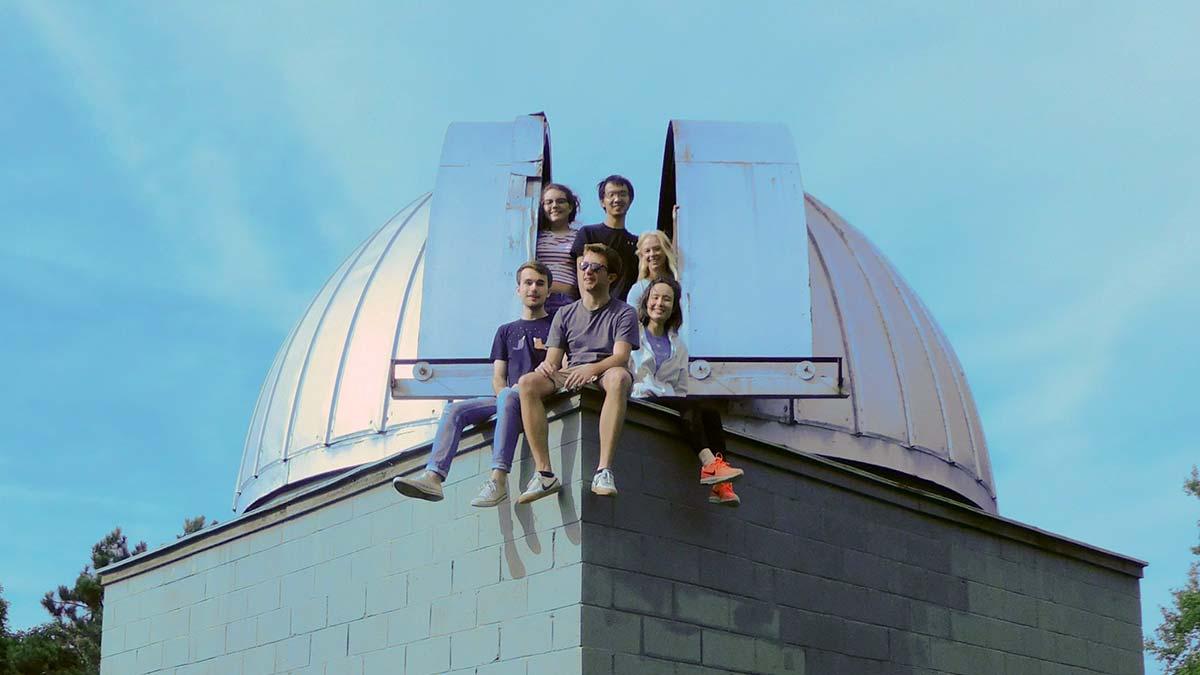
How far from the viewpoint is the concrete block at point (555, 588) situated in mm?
9781

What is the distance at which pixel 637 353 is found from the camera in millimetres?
10867

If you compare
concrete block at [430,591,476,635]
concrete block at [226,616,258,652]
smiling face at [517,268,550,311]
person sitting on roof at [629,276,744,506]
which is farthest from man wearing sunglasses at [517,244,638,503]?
concrete block at [226,616,258,652]

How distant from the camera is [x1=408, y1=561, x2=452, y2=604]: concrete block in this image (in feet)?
35.6

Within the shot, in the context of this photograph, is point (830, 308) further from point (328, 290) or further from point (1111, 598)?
point (328, 290)

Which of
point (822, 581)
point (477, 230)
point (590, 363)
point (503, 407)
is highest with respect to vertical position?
point (477, 230)

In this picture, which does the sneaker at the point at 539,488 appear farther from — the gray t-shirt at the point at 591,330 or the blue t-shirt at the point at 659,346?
the blue t-shirt at the point at 659,346

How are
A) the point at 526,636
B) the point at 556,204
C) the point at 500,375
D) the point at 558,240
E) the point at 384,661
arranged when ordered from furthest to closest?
the point at 558,240 < the point at 556,204 < the point at 384,661 < the point at 500,375 < the point at 526,636

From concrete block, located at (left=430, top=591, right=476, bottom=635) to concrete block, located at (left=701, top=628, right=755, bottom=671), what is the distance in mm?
1602

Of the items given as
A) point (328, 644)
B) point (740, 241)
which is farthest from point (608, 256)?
point (328, 644)

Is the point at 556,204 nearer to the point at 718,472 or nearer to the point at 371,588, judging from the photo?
the point at 718,472

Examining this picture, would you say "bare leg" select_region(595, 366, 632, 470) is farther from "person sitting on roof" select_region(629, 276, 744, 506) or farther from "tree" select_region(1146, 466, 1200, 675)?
"tree" select_region(1146, 466, 1200, 675)

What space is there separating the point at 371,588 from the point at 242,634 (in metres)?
1.86

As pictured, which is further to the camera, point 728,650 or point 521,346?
point 728,650

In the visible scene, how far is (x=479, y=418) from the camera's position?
35.1 ft
